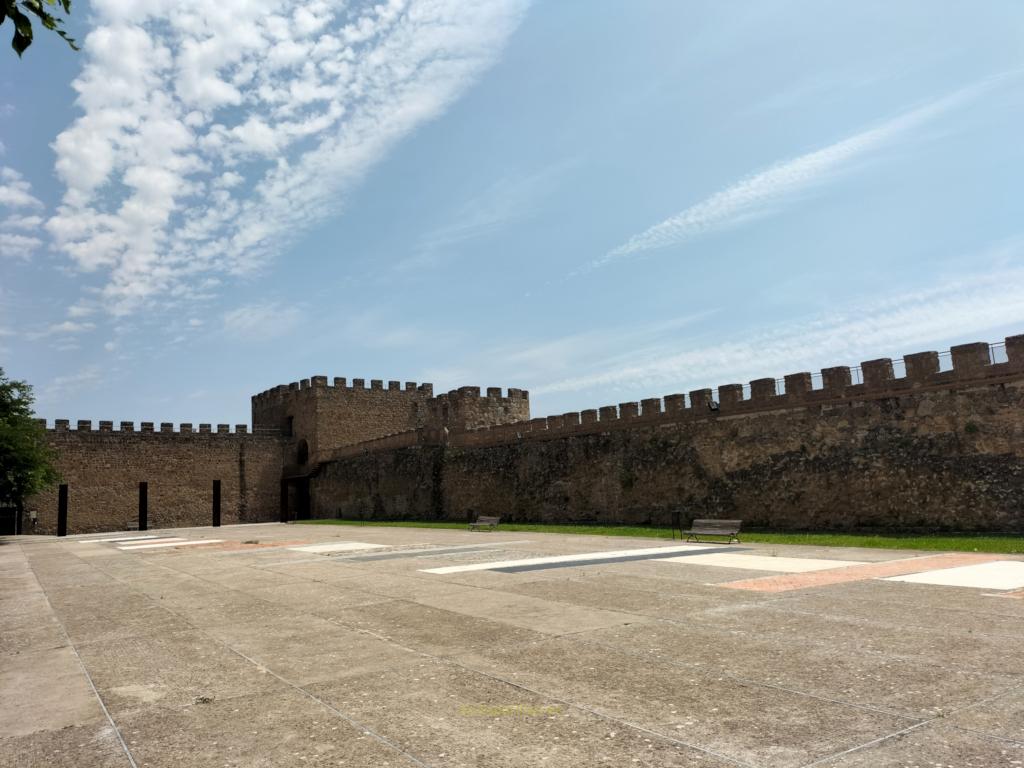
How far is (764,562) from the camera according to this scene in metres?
10.7

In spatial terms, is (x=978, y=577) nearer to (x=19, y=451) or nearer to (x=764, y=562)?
(x=764, y=562)

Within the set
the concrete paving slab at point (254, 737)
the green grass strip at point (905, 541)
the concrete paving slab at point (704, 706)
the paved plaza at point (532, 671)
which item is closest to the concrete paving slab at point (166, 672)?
the paved plaza at point (532, 671)

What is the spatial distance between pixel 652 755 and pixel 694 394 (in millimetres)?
18581

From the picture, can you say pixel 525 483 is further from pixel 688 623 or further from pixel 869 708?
pixel 869 708

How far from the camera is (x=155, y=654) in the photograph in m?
5.68

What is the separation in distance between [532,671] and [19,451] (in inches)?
1001

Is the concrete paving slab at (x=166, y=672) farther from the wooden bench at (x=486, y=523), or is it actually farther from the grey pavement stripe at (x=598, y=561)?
the wooden bench at (x=486, y=523)

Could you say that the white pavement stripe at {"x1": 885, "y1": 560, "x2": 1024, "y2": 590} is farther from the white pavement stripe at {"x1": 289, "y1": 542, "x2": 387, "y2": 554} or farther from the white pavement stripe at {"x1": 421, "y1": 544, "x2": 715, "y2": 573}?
the white pavement stripe at {"x1": 289, "y1": 542, "x2": 387, "y2": 554}

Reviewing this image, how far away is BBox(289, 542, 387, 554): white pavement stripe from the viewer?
49.7 feet

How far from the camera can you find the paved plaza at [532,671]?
11.4ft

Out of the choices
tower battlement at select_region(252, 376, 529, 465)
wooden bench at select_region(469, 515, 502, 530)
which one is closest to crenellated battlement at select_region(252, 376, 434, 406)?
tower battlement at select_region(252, 376, 529, 465)

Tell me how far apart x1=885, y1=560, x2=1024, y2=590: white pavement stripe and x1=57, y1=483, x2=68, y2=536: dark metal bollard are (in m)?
36.9

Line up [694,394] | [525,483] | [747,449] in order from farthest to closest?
[525,483] → [694,394] → [747,449]

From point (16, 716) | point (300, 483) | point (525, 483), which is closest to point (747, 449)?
point (525, 483)
